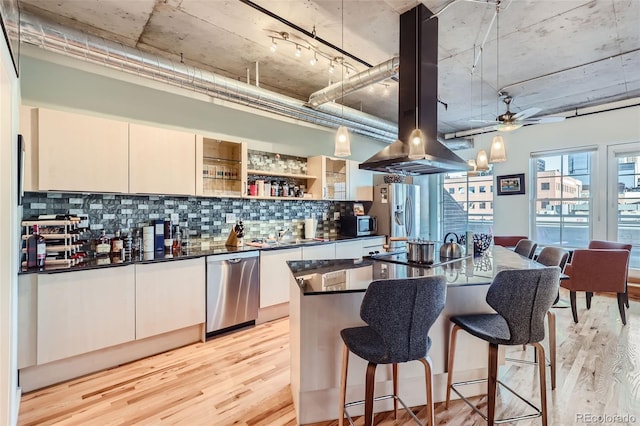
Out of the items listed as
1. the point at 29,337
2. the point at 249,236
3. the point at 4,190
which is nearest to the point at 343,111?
the point at 249,236

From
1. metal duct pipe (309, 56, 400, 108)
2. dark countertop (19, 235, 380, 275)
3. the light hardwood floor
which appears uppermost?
metal duct pipe (309, 56, 400, 108)

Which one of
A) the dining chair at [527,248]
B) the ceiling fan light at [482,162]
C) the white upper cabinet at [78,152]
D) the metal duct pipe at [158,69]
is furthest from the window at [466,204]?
the white upper cabinet at [78,152]

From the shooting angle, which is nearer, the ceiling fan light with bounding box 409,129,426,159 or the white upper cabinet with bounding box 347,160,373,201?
→ the ceiling fan light with bounding box 409,129,426,159

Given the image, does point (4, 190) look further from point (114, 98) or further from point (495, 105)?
point (495, 105)

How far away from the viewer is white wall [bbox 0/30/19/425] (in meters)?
1.68

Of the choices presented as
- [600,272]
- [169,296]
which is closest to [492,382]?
[169,296]

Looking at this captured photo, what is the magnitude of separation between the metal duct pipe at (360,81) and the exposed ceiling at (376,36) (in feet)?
0.82

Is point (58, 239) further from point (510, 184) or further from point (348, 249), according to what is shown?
point (510, 184)

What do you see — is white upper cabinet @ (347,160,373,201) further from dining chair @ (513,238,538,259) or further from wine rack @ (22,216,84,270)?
wine rack @ (22,216,84,270)

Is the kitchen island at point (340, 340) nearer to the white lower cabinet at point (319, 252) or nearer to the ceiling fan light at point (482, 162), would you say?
the white lower cabinet at point (319, 252)

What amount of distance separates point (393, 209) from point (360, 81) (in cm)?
250

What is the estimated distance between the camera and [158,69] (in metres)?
2.92

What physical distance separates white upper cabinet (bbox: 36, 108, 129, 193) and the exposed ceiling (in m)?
0.89

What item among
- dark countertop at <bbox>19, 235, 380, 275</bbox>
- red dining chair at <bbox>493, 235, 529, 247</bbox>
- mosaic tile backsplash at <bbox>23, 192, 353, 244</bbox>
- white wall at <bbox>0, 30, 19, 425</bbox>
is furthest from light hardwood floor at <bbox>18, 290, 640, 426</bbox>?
red dining chair at <bbox>493, 235, 529, 247</bbox>
